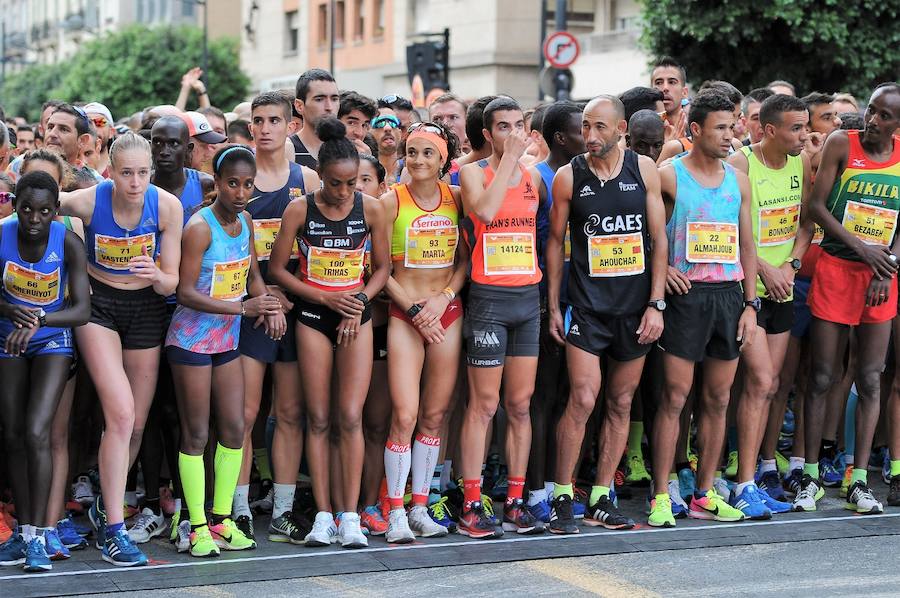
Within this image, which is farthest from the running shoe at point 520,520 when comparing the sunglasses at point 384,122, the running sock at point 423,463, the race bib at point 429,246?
the sunglasses at point 384,122

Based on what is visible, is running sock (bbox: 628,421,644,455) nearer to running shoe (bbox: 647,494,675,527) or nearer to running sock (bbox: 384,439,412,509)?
running shoe (bbox: 647,494,675,527)

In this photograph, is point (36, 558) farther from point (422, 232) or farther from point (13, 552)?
point (422, 232)

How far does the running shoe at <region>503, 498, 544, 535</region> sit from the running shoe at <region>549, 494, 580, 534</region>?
84 mm

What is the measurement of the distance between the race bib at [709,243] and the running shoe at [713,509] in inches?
52.7

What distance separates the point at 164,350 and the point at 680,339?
9.05 ft

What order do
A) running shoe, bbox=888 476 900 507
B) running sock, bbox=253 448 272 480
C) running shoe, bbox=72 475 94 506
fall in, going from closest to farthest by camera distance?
1. running shoe, bbox=72 475 94 506
2. running shoe, bbox=888 476 900 507
3. running sock, bbox=253 448 272 480

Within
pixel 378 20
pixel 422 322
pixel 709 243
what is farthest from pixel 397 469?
pixel 378 20

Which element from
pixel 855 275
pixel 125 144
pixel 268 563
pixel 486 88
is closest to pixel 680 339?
pixel 855 275

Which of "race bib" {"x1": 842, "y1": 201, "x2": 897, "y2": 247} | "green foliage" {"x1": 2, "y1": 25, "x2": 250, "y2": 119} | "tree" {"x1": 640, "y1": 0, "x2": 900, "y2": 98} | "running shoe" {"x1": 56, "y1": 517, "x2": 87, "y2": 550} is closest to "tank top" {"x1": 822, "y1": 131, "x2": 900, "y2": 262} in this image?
"race bib" {"x1": 842, "y1": 201, "x2": 897, "y2": 247}

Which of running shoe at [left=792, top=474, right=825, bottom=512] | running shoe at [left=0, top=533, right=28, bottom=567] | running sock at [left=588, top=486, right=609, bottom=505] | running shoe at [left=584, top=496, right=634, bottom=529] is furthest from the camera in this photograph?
running shoe at [left=792, top=474, right=825, bottom=512]

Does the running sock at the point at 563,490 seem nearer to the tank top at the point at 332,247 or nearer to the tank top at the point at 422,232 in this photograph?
the tank top at the point at 422,232

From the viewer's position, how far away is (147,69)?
163ft

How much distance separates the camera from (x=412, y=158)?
753 centimetres

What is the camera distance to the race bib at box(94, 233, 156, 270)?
A: 278 inches
